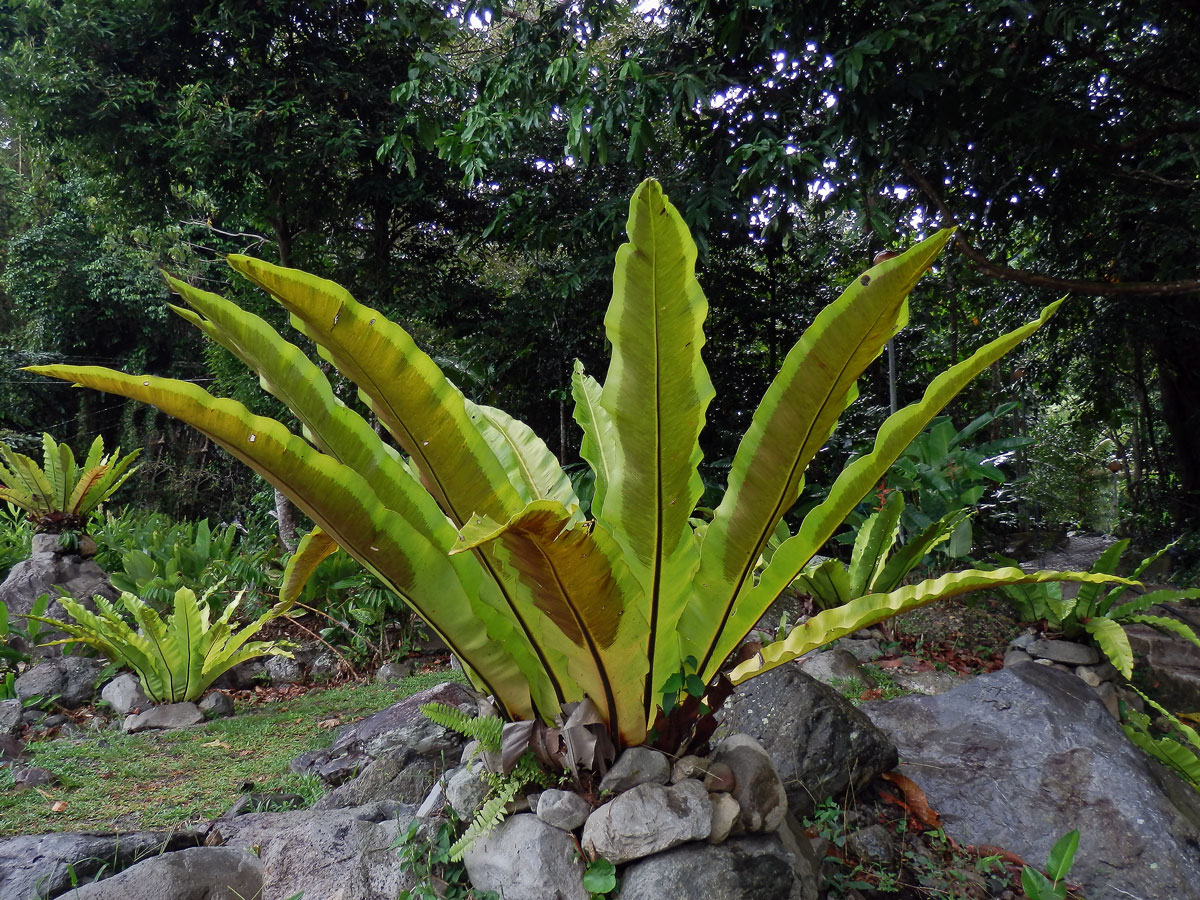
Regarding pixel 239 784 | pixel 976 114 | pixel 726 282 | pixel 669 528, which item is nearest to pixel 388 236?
pixel 726 282

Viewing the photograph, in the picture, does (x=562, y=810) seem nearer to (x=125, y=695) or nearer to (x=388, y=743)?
(x=388, y=743)

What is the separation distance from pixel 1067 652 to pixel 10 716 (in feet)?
17.2

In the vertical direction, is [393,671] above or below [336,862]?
below

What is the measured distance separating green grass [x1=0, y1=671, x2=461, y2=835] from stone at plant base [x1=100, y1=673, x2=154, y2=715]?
0.35 metres

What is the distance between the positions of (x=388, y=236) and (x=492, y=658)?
7.69 metres

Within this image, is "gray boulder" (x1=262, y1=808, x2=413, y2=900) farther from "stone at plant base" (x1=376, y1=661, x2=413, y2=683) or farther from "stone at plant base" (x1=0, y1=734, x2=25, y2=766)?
"stone at plant base" (x1=376, y1=661, x2=413, y2=683)

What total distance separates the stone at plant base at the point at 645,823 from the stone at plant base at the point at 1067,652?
2778mm

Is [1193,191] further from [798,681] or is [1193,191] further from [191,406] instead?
[191,406]

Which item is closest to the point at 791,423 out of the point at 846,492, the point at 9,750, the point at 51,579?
the point at 846,492

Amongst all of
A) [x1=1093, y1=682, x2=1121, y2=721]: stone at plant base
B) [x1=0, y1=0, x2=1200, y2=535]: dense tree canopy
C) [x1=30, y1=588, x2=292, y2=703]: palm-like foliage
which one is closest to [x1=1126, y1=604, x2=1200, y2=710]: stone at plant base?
[x1=1093, y1=682, x2=1121, y2=721]: stone at plant base

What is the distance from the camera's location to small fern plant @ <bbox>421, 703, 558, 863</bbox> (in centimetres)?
130

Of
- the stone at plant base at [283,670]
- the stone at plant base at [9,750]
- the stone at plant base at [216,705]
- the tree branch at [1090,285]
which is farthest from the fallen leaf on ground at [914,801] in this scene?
the stone at plant base at [283,670]

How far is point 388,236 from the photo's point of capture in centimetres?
823

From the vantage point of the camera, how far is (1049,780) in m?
2.29
